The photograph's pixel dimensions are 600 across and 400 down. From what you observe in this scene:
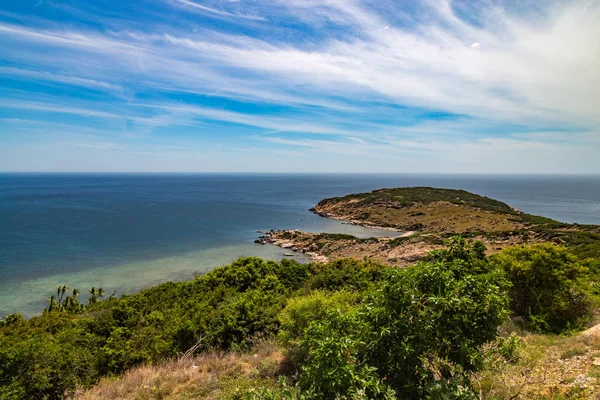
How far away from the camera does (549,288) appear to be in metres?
14.4

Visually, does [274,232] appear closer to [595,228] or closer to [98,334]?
Result: [98,334]

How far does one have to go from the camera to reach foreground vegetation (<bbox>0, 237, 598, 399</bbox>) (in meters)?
5.83

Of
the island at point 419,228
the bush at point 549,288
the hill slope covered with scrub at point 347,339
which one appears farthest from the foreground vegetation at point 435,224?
the hill slope covered with scrub at point 347,339

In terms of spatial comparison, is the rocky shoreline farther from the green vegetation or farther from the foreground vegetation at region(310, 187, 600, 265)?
the green vegetation

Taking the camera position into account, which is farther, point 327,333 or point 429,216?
point 429,216

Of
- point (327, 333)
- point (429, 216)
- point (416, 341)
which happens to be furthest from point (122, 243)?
point (429, 216)

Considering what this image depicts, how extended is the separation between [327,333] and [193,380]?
20.6 feet

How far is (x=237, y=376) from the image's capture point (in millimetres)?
10656

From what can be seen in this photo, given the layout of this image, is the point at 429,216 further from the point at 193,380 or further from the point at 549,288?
Result: the point at 193,380

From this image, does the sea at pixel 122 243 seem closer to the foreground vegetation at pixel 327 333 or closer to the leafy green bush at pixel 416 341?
the foreground vegetation at pixel 327 333

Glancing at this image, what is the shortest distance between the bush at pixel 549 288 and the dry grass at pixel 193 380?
11.6 metres

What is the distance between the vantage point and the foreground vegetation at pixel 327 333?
19.1 ft

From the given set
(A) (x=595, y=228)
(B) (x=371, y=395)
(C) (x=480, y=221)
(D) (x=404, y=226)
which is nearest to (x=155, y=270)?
(B) (x=371, y=395)

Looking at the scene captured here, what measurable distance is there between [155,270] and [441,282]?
43053mm
